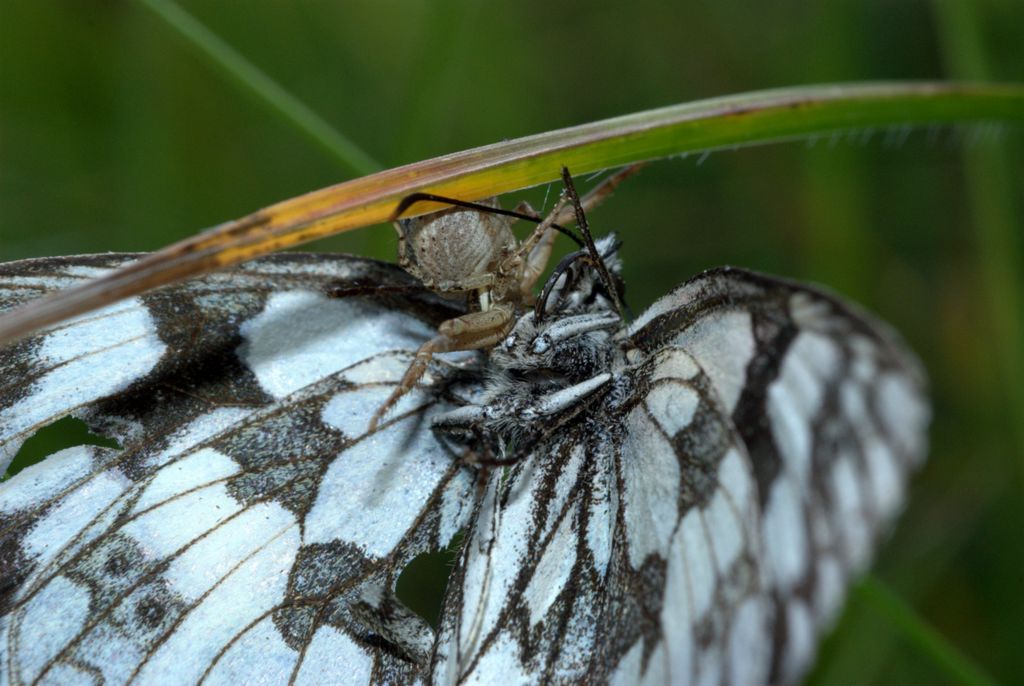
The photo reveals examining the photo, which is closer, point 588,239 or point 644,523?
point 588,239

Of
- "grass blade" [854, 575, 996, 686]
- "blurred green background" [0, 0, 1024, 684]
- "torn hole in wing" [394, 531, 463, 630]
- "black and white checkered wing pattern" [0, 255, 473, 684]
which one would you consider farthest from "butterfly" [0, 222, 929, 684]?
"blurred green background" [0, 0, 1024, 684]

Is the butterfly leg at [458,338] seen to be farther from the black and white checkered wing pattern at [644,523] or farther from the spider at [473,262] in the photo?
the black and white checkered wing pattern at [644,523]

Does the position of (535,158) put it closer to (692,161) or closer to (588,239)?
(588,239)

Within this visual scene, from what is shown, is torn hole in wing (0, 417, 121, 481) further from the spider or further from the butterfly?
the spider

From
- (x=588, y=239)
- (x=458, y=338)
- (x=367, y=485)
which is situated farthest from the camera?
(x=367, y=485)

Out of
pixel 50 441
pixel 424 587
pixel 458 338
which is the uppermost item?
pixel 458 338

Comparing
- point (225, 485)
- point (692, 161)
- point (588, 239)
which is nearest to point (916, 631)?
point (588, 239)

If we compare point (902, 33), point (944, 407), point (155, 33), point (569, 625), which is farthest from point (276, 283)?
point (902, 33)

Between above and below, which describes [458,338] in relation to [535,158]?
below
